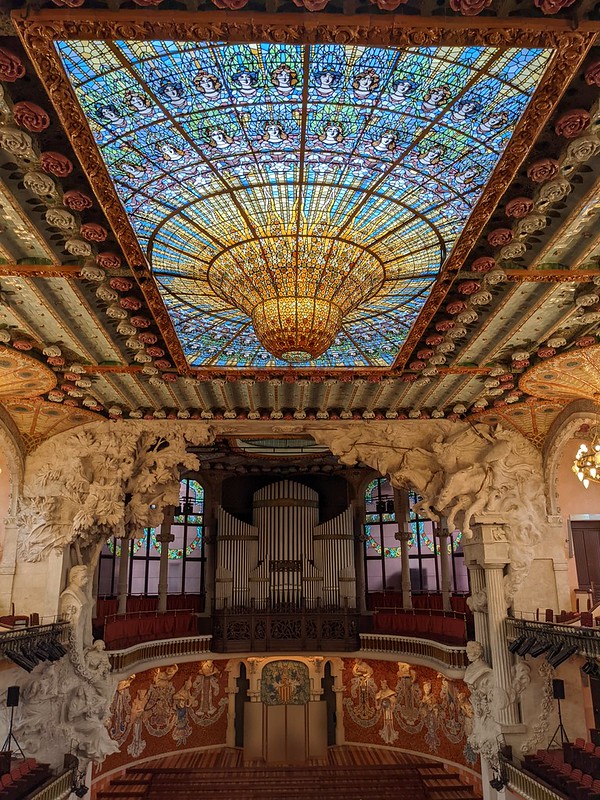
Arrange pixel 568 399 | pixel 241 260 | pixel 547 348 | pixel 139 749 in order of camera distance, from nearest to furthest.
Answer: pixel 241 260 < pixel 547 348 < pixel 568 399 < pixel 139 749

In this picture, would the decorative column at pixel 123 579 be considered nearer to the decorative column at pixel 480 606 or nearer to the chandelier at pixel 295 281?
the decorative column at pixel 480 606

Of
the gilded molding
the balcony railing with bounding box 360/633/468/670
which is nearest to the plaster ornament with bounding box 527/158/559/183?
the gilded molding

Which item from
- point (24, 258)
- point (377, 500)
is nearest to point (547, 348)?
point (24, 258)

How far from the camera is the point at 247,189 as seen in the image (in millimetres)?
8297

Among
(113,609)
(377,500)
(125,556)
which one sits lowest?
(113,609)

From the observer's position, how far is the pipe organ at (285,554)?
80.7ft

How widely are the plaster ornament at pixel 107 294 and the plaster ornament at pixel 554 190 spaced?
639cm

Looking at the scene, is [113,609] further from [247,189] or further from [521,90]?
[521,90]

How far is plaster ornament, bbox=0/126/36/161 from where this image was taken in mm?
6695

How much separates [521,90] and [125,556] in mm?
20348

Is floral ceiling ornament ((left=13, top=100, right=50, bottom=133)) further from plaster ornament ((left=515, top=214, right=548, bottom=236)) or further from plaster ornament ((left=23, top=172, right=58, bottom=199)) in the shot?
plaster ornament ((left=515, top=214, right=548, bottom=236))

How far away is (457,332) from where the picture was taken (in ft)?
40.3

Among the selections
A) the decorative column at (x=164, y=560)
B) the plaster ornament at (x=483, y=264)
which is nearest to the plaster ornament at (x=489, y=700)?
the plaster ornament at (x=483, y=264)

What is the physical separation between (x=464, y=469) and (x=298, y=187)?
35.2 feet
